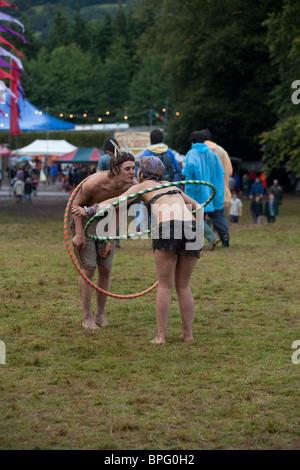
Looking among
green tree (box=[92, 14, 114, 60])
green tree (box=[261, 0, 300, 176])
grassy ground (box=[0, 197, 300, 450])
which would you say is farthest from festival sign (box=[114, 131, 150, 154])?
green tree (box=[92, 14, 114, 60])

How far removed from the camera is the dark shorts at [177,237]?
22.7ft

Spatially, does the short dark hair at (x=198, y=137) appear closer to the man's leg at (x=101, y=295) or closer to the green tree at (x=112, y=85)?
the man's leg at (x=101, y=295)

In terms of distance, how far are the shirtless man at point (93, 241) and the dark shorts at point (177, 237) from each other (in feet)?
2.49

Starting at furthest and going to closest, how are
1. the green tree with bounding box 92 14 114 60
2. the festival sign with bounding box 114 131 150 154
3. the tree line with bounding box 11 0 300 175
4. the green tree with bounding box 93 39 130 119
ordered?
the green tree with bounding box 92 14 114 60 < the green tree with bounding box 93 39 130 119 < the festival sign with bounding box 114 131 150 154 < the tree line with bounding box 11 0 300 175

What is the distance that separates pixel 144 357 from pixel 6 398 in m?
1.56

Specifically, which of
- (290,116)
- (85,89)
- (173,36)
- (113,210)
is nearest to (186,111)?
(173,36)

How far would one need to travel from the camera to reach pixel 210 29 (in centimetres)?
4084

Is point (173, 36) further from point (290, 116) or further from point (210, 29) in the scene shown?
point (290, 116)

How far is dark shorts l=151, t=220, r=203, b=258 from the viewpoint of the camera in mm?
6934

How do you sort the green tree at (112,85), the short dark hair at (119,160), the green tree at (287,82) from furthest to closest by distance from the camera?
the green tree at (112,85), the green tree at (287,82), the short dark hair at (119,160)

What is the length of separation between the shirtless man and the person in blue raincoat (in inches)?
225

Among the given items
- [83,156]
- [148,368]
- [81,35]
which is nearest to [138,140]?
[83,156]

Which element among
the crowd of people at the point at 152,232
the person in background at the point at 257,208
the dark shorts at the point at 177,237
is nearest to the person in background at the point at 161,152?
the crowd of people at the point at 152,232

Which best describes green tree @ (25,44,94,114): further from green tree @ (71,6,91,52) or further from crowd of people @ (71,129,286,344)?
crowd of people @ (71,129,286,344)
